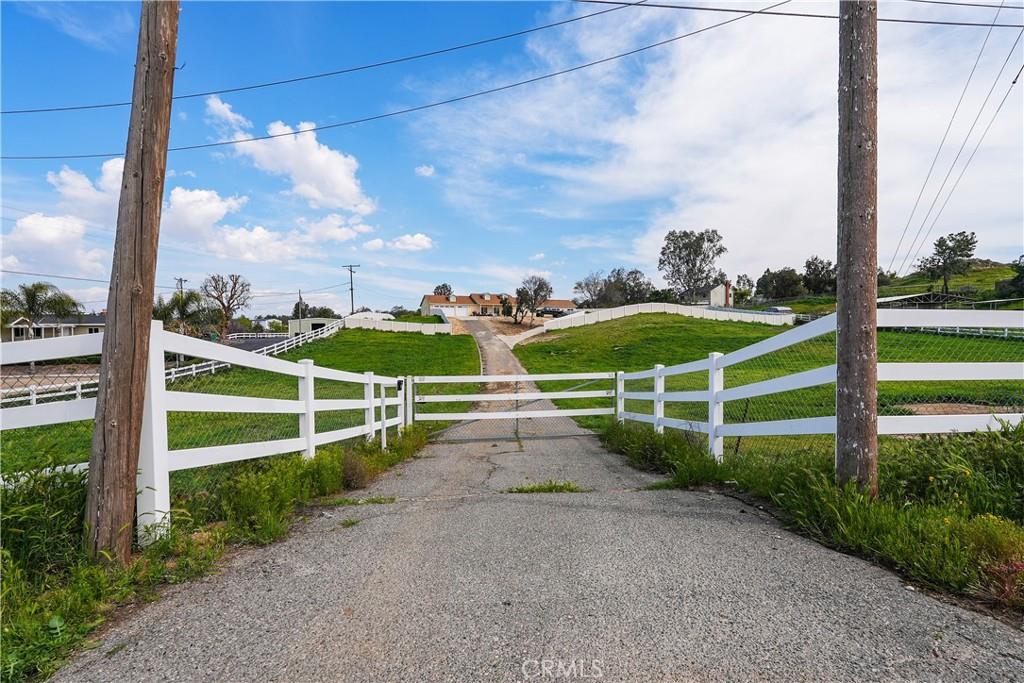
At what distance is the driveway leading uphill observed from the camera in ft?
7.17

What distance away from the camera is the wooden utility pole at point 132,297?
10.3ft

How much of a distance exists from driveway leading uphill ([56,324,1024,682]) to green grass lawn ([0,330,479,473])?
66.5 inches

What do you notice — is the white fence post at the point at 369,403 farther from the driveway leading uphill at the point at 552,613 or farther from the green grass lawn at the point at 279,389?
the driveway leading uphill at the point at 552,613

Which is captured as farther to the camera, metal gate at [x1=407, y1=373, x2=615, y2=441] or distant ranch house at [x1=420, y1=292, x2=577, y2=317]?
distant ranch house at [x1=420, y1=292, x2=577, y2=317]

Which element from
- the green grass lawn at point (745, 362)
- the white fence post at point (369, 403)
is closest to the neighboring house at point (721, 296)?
the green grass lawn at point (745, 362)

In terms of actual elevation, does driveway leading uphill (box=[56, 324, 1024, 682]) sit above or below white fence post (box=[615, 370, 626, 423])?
below

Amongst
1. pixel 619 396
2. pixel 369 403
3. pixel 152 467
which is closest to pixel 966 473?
pixel 152 467

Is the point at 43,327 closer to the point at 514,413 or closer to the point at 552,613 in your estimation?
the point at 514,413

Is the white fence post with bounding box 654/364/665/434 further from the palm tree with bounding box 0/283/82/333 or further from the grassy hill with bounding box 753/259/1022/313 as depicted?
the grassy hill with bounding box 753/259/1022/313

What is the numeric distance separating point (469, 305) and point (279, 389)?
80.3 metres

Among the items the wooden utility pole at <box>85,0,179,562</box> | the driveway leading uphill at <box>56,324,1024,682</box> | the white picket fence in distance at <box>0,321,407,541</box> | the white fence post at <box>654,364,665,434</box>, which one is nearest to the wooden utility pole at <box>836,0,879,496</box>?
the driveway leading uphill at <box>56,324,1024,682</box>

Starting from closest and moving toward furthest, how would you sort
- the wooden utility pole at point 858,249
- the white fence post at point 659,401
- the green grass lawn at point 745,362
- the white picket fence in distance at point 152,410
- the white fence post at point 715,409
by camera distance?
the white picket fence in distance at point 152,410
the wooden utility pole at point 858,249
the white fence post at point 715,409
the white fence post at point 659,401
the green grass lawn at point 745,362

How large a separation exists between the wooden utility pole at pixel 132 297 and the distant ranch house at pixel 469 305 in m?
84.5

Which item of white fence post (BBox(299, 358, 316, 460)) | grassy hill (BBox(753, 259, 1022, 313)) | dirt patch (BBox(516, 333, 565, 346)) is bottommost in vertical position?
white fence post (BBox(299, 358, 316, 460))
